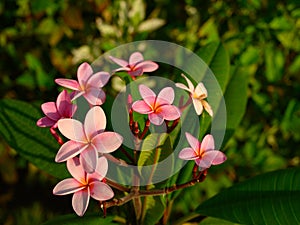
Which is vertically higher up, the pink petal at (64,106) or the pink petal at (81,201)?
the pink petal at (64,106)

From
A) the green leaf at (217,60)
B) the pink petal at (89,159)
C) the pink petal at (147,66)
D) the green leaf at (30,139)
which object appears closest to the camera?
the pink petal at (89,159)

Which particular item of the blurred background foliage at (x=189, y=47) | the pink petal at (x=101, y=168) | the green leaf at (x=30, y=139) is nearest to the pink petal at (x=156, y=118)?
the pink petal at (x=101, y=168)

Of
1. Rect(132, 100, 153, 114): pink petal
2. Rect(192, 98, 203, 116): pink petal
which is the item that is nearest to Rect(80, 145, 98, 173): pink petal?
Rect(132, 100, 153, 114): pink petal

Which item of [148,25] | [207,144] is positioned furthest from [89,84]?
[148,25]

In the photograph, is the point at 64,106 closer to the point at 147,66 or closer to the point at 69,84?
the point at 69,84

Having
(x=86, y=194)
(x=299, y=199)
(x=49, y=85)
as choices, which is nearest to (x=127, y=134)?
(x=86, y=194)

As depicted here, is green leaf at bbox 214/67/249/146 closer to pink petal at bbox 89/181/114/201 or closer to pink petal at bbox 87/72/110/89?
pink petal at bbox 87/72/110/89

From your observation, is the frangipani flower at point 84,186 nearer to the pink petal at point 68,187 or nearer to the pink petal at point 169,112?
the pink petal at point 68,187
